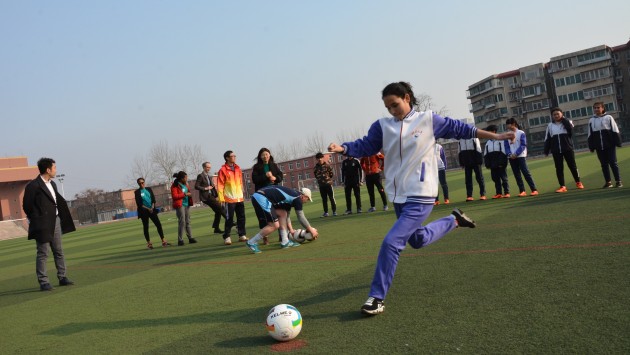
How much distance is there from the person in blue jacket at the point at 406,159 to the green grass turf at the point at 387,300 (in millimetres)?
507

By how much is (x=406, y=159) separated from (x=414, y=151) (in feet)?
0.34

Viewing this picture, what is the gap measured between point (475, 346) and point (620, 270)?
2200mm

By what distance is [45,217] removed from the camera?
8656mm

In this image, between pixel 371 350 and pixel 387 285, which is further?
pixel 387 285

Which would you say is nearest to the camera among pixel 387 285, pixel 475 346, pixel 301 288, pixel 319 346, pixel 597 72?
pixel 475 346

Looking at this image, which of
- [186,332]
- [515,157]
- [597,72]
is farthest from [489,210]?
[597,72]

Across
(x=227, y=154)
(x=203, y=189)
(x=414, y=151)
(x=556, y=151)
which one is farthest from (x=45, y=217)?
(x=556, y=151)

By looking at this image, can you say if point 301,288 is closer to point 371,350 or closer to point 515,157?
point 371,350

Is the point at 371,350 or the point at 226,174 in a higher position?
the point at 226,174

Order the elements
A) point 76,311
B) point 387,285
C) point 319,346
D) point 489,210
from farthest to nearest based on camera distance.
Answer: point 489,210 → point 76,311 → point 387,285 → point 319,346

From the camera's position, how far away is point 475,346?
3.30 metres

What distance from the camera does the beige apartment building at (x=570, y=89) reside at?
258ft

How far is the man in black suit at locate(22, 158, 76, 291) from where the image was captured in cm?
858

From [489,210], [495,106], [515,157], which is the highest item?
[495,106]
